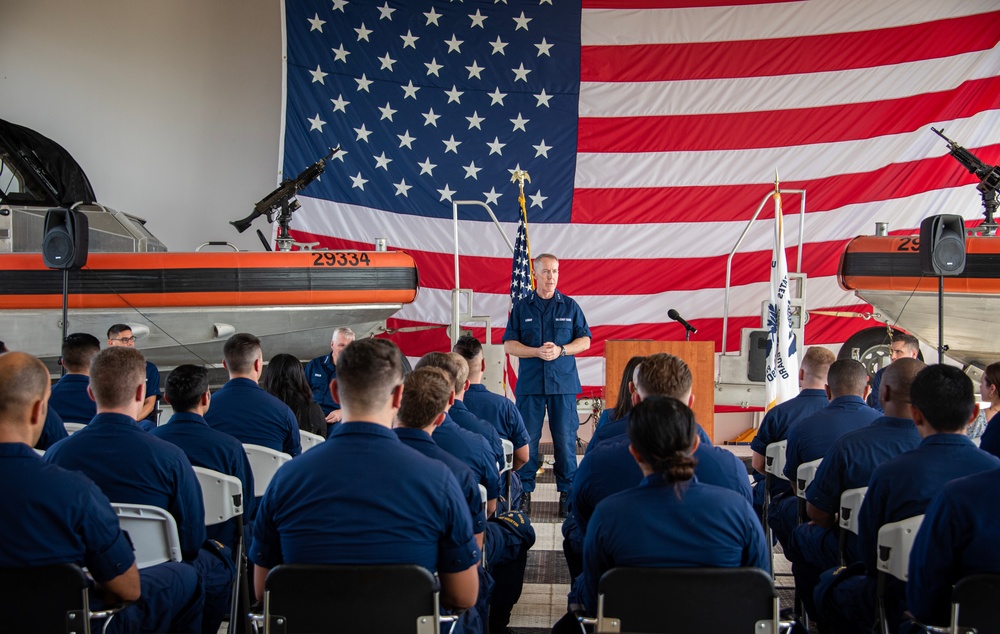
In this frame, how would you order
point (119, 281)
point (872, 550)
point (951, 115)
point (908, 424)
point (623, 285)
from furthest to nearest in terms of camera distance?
point (623, 285) → point (951, 115) → point (119, 281) → point (908, 424) → point (872, 550)

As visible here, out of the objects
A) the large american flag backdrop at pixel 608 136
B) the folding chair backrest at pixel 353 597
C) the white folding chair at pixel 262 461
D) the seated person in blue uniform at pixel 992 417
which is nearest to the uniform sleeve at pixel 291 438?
the white folding chair at pixel 262 461

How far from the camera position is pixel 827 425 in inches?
122

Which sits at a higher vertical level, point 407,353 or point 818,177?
point 818,177

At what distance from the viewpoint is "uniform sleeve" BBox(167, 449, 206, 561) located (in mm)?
2344

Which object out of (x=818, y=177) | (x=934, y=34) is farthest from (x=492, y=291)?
(x=934, y=34)

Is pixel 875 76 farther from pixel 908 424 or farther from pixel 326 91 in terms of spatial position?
pixel 908 424

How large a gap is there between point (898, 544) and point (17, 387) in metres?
1.99

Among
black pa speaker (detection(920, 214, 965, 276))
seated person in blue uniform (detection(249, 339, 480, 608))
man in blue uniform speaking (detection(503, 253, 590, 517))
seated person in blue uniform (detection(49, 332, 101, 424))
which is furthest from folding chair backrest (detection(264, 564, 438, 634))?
black pa speaker (detection(920, 214, 965, 276))

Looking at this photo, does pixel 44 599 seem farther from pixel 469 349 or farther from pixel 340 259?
pixel 340 259

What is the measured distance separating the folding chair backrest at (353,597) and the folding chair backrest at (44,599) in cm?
39

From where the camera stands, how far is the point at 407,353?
7.89 meters

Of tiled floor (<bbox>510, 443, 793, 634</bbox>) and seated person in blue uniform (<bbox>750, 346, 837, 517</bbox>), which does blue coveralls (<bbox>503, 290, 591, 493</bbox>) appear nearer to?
tiled floor (<bbox>510, 443, 793, 634</bbox>)

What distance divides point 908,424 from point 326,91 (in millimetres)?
5969

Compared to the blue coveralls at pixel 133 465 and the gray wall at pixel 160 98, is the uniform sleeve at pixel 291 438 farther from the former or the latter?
the gray wall at pixel 160 98
